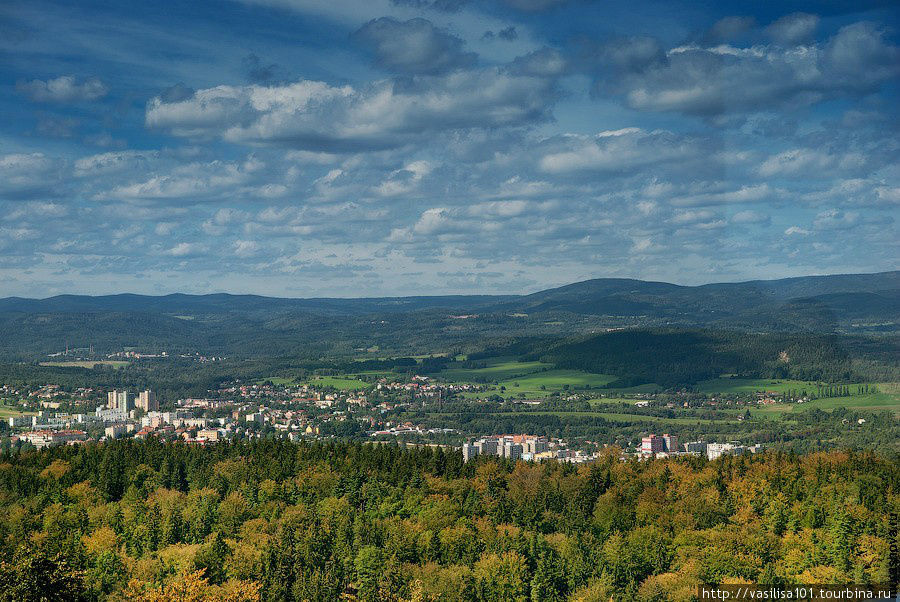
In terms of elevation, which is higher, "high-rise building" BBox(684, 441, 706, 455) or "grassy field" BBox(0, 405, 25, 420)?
"grassy field" BBox(0, 405, 25, 420)

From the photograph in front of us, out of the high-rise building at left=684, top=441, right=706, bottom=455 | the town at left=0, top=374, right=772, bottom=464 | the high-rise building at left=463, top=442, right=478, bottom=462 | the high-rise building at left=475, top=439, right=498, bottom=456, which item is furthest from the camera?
the high-rise building at left=475, top=439, right=498, bottom=456

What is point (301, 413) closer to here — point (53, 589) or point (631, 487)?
point (631, 487)

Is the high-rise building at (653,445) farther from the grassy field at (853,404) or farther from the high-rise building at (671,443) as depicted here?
the grassy field at (853,404)

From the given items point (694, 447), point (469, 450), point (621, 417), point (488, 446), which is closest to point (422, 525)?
point (469, 450)

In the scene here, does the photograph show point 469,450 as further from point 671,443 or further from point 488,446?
point 671,443

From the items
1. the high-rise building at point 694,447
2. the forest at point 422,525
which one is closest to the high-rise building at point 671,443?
the high-rise building at point 694,447

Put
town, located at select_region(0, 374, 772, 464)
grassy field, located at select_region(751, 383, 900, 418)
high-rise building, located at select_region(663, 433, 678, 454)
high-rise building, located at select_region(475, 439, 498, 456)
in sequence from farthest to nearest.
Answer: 1. grassy field, located at select_region(751, 383, 900, 418)
2. high-rise building, located at select_region(475, 439, 498, 456)
3. town, located at select_region(0, 374, 772, 464)
4. high-rise building, located at select_region(663, 433, 678, 454)

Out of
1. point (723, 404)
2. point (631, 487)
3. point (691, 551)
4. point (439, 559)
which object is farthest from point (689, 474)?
point (723, 404)

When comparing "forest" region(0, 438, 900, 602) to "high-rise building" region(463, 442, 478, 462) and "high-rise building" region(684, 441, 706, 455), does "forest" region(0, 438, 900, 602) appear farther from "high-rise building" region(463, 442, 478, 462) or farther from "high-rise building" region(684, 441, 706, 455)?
"high-rise building" region(684, 441, 706, 455)

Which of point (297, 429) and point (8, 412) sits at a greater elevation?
point (8, 412)

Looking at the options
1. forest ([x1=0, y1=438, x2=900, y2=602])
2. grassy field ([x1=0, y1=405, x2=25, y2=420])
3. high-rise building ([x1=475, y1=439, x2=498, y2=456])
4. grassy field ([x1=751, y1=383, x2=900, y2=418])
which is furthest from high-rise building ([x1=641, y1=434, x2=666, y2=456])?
grassy field ([x1=0, y1=405, x2=25, y2=420])
